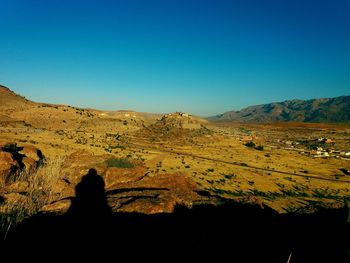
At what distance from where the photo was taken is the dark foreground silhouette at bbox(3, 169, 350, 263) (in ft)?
20.9

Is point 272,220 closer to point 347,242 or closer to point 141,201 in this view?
point 347,242

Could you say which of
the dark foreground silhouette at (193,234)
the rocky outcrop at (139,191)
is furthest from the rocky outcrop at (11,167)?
the dark foreground silhouette at (193,234)

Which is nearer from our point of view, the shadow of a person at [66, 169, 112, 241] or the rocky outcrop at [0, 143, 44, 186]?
the shadow of a person at [66, 169, 112, 241]

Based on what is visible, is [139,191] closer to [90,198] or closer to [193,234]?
[90,198]

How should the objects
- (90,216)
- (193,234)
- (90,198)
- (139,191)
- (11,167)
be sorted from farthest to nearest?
(11,167)
(139,191)
(90,198)
(90,216)
(193,234)

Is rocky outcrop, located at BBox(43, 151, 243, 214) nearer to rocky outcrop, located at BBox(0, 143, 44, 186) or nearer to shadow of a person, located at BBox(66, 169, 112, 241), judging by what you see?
shadow of a person, located at BBox(66, 169, 112, 241)

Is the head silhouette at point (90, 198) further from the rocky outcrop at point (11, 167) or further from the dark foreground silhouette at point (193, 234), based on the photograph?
the rocky outcrop at point (11, 167)

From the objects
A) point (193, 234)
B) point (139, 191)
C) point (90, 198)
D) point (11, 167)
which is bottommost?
point (11, 167)

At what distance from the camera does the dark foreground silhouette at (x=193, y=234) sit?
Answer: 251 inches

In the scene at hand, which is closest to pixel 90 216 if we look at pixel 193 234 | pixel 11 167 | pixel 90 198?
pixel 90 198

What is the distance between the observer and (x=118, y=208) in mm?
8641

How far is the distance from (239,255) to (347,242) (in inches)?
142

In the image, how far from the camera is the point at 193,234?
7.20 metres

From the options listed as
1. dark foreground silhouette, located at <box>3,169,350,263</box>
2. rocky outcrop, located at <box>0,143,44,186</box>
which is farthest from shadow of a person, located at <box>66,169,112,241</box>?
rocky outcrop, located at <box>0,143,44,186</box>
